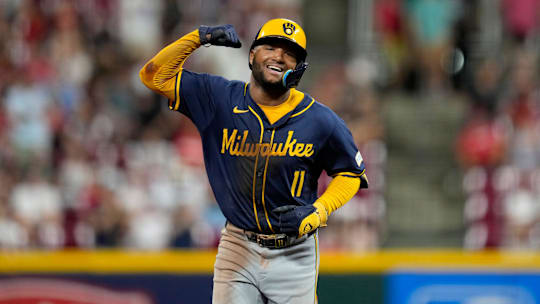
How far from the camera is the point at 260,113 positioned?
474cm

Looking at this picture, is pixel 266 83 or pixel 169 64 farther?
pixel 169 64

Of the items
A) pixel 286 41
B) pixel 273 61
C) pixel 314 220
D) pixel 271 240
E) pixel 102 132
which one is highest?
pixel 102 132

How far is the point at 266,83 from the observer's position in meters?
4.61

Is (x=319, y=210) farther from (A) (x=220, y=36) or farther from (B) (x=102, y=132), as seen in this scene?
(B) (x=102, y=132)

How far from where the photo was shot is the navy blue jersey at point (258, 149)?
4691 millimetres

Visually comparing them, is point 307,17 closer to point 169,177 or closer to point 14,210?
point 169,177

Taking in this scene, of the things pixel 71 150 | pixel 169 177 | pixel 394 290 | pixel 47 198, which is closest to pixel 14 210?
pixel 47 198

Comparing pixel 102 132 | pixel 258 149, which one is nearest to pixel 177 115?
pixel 102 132

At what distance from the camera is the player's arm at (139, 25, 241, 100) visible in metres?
4.54

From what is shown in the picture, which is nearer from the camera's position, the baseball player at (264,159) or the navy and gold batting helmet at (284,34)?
the navy and gold batting helmet at (284,34)

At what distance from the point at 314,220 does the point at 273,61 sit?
861mm

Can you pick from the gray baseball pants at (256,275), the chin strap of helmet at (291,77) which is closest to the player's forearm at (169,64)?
the chin strap of helmet at (291,77)

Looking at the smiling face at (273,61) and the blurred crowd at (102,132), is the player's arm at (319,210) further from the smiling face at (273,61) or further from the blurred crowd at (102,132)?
the blurred crowd at (102,132)

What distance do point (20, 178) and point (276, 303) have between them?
5.20m
